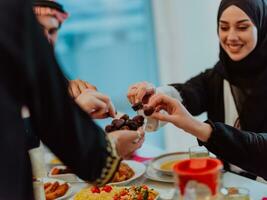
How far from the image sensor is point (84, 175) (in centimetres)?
102

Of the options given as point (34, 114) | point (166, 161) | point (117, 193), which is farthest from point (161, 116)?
point (34, 114)

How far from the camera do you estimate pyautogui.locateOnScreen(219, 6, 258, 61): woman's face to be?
1894mm

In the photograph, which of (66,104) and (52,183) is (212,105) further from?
(66,104)

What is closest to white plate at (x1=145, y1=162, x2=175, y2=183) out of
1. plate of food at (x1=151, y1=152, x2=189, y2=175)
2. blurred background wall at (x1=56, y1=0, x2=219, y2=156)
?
plate of food at (x1=151, y1=152, x2=189, y2=175)

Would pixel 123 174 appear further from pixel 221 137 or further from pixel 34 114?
pixel 34 114

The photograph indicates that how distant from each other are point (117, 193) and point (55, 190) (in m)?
0.26

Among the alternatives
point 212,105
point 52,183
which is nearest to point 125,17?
point 212,105

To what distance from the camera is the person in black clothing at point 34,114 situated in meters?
0.86

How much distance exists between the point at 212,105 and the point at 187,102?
140 millimetres

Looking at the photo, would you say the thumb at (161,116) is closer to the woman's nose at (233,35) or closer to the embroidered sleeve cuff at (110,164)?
the embroidered sleeve cuff at (110,164)

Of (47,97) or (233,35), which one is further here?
(233,35)

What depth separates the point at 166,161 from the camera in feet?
6.03

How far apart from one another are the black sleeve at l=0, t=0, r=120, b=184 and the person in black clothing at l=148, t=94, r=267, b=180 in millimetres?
514

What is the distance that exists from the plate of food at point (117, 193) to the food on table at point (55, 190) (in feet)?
0.23
